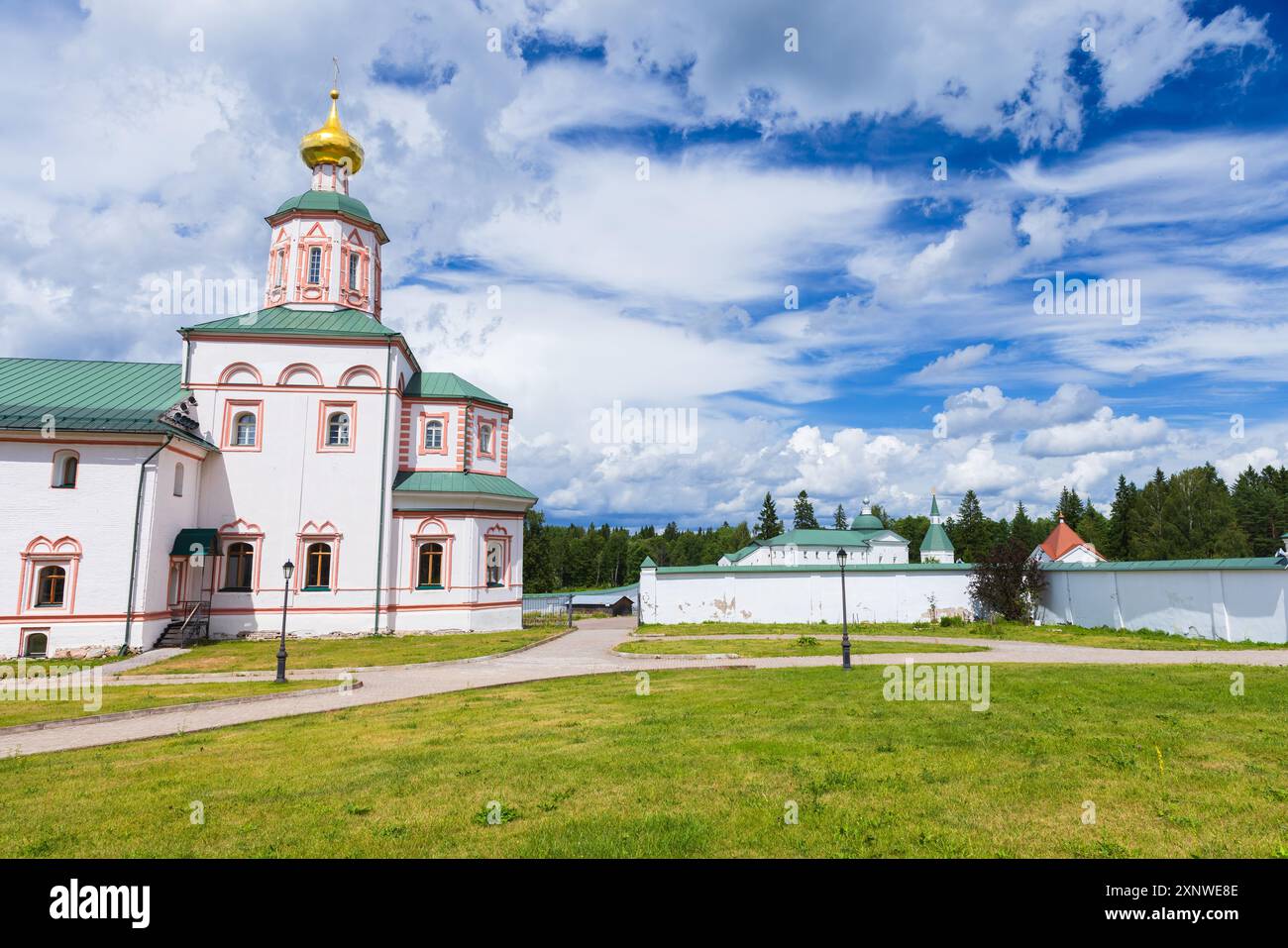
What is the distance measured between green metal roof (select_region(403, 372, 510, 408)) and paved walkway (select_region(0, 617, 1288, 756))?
43.3ft

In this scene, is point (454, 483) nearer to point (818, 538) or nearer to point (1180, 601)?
point (1180, 601)

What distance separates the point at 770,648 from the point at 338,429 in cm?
1993

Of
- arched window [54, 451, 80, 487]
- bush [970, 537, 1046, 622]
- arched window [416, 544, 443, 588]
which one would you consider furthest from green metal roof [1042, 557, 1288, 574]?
arched window [54, 451, 80, 487]

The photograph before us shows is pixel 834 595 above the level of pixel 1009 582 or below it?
below

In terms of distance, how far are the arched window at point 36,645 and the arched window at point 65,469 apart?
486 centimetres

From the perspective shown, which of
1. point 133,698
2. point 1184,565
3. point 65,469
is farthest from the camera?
point 1184,565

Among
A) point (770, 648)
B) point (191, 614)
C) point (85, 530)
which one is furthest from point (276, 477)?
point (770, 648)

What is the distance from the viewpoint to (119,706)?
13977 millimetres

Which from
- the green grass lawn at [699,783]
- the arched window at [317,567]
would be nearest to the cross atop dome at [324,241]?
the arched window at [317,567]

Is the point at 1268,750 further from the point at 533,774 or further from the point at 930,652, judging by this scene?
the point at 930,652

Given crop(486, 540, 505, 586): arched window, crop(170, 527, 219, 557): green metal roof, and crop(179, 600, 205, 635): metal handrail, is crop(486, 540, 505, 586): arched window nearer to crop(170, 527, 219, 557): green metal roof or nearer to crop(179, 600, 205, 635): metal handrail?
crop(170, 527, 219, 557): green metal roof

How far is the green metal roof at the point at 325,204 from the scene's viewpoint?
32500mm

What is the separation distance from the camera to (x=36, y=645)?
2281cm
